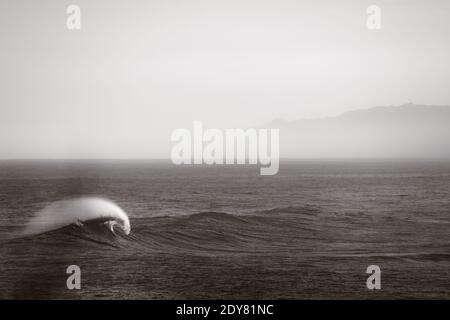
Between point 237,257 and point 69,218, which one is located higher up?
point 69,218

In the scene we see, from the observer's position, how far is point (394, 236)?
1471 inches

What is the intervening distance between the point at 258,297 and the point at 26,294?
9075 mm

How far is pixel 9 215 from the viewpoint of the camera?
169ft

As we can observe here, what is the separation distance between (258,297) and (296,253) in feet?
32.6

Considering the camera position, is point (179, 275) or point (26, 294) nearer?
point (26, 294)

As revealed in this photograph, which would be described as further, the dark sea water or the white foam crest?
the white foam crest

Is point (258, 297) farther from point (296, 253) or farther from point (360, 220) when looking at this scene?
point (360, 220)

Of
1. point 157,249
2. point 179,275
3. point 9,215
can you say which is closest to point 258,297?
point 179,275

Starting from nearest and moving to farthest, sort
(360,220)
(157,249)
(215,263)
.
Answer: (215,263) < (157,249) < (360,220)

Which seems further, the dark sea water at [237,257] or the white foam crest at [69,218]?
the white foam crest at [69,218]

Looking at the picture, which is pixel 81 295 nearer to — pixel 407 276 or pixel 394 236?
pixel 407 276

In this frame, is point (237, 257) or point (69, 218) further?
point (69, 218)

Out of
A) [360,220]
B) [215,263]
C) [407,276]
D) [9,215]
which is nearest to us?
[407,276]
